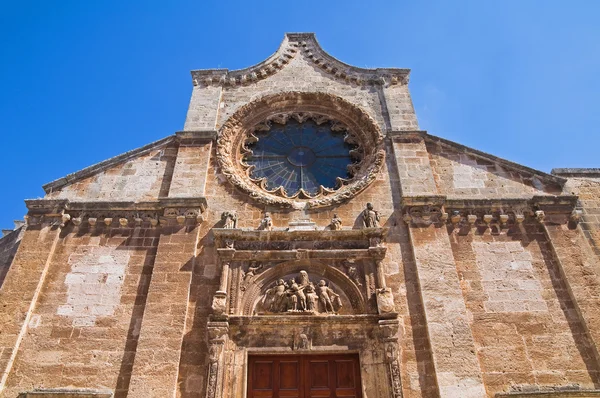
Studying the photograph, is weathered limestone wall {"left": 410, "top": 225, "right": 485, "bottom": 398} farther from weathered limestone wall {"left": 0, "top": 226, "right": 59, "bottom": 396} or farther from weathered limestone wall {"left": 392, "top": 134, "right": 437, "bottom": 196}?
weathered limestone wall {"left": 0, "top": 226, "right": 59, "bottom": 396}

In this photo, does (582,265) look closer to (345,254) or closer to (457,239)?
(457,239)

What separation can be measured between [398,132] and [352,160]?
1306mm

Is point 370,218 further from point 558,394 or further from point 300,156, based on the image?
point 558,394

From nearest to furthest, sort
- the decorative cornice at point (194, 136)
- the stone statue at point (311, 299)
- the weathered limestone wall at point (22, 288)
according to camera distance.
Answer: the weathered limestone wall at point (22, 288), the stone statue at point (311, 299), the decorative cornice at point (194, 136)

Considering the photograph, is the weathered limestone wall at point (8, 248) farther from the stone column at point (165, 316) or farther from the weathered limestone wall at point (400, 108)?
the weathered limestone wall at point (400, 108)

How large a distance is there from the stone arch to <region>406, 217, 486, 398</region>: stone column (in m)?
1.26

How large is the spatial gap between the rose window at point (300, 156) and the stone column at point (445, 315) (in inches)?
102

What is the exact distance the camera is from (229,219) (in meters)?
9.87

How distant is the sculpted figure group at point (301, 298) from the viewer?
870cm

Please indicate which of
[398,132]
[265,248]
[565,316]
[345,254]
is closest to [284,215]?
[265,248]

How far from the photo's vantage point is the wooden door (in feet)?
26.3

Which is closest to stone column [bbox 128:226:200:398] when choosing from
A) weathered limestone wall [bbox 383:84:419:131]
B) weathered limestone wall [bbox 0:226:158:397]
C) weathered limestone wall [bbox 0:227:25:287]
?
weathered limestone wall [bbox 0:226:158:397]

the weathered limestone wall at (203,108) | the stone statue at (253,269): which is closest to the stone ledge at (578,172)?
the stone statue at (253,269)

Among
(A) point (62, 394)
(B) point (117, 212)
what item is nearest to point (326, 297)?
(A) point (62, 394)
